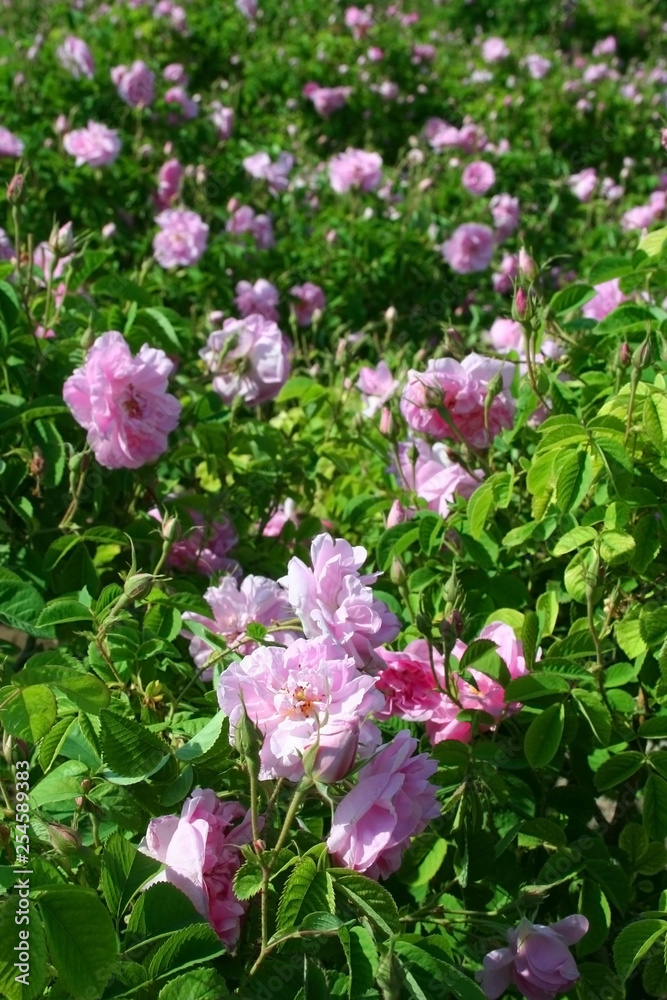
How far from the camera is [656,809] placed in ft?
3.82

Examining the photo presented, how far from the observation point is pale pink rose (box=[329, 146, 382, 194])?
3822mm

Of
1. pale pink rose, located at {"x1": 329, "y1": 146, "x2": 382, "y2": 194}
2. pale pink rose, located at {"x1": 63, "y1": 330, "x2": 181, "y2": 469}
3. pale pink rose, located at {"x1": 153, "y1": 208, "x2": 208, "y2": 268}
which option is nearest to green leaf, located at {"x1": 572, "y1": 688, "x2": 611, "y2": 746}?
pale pink rose, located at {"x1": 63, "y1": 330, "x2": 181, "y2": 469}

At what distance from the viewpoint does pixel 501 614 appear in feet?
4.43

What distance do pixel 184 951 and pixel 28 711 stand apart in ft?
0.88

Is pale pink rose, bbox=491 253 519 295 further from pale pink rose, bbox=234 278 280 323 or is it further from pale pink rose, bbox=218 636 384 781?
pale pink rose, bbox=218 636 384 781

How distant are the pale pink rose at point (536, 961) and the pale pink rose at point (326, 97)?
4980 mm

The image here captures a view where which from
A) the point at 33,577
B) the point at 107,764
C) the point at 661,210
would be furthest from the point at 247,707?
the point at 661,210

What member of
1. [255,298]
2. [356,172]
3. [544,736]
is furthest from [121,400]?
[356,172]

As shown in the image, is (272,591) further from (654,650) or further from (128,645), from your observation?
(654,650)

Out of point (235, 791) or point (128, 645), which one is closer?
point (235, 791)

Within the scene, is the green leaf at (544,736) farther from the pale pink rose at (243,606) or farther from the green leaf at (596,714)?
the pale pink rose at (243,606)

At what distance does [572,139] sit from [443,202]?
5.11 feet

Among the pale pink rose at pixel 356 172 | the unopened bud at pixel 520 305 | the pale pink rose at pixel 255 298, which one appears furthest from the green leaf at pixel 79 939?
the pale pink rose at pixel 356 172

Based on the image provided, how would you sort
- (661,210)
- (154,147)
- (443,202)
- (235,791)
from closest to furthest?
1. (235,791)
2. (661,210)
3. (154,147)
4. (443,202)
